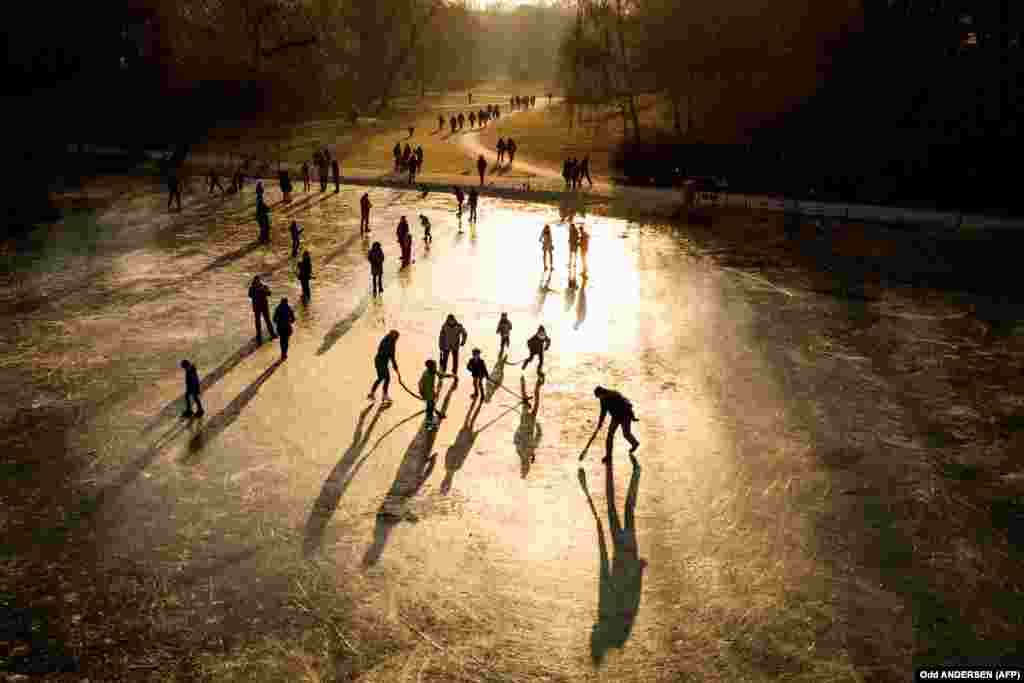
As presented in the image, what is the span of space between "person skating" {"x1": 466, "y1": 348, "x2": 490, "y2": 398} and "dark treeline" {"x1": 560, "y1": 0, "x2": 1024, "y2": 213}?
1006 inches

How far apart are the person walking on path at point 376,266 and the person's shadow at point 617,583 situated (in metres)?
10.3

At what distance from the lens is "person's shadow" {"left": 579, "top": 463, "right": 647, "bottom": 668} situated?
810cm

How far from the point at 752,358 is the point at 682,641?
28.7 feet

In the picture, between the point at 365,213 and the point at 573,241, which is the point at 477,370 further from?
the point at 365,213

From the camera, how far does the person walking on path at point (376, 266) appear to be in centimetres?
1912

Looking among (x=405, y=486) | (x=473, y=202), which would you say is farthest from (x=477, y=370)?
(x=473, y=202)

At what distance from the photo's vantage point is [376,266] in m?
19.3

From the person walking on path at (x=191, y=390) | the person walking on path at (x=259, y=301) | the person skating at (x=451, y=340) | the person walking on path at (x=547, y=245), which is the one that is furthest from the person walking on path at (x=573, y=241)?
the person walking on path at (x=191, y=390)

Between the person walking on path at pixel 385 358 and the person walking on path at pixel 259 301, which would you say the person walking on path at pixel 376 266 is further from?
the person walking on path at pixel 385 358

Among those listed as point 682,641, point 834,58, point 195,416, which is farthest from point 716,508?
point 834,58

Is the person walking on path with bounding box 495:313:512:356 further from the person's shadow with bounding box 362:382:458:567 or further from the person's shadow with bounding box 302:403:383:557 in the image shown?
the person's shadow with bounding box 302:403:383:557

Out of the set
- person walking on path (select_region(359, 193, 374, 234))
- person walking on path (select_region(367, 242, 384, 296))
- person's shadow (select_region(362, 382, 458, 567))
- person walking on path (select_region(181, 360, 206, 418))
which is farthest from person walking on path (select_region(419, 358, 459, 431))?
person walking on path (select_region(359, 193, 374, 234))

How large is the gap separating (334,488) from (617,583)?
172 inches

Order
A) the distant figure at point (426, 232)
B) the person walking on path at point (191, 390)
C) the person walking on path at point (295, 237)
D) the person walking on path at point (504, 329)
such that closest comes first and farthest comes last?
the person walking on path at point (191, 390) < the person walking on path at point (504, 329) < the person walking on path at point (295, 237) < the distant figure at point (426, 232)
